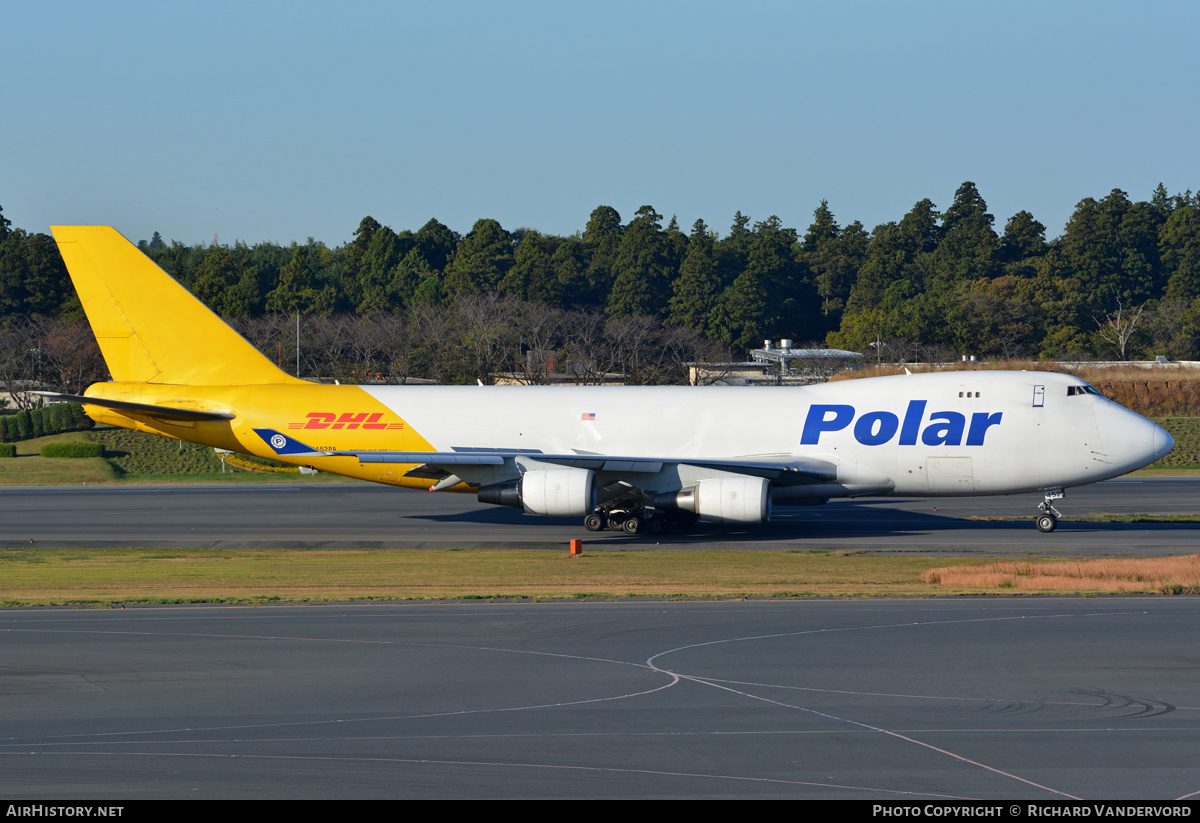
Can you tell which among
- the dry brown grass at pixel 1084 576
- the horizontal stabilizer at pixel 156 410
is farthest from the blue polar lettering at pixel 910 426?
the horizontal stabilizer at pixel 156 410

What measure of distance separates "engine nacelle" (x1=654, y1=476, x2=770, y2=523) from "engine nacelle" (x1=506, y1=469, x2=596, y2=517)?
3180 mm

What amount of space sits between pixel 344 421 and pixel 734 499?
12.7m

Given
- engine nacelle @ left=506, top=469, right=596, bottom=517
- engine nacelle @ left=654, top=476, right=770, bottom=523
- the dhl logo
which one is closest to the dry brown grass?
engine nacelle @ left=654, top=476, right=770, bottom=523

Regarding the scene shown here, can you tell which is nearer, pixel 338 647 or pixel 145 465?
pixel 338 647

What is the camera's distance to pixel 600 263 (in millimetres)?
146250

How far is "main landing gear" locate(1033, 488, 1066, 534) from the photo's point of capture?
32781 mm

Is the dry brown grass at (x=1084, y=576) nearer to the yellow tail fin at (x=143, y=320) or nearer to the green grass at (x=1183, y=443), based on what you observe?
the yellow tail fin at (x=143, y=320)

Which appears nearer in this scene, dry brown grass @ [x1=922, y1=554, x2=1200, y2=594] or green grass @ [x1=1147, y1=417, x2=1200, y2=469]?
dry brown grass @ [x1=922, y1=554, x2=1200, y2=594]

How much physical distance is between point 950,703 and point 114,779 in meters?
9.97

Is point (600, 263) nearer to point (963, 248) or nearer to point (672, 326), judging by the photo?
point (672, 326)

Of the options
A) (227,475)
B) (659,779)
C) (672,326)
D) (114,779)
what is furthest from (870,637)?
(672,326)

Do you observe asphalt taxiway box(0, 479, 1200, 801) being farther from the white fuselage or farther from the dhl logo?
the dhl logo

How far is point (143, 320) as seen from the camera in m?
36.1

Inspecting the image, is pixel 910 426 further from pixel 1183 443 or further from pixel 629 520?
pixel 1183 443
